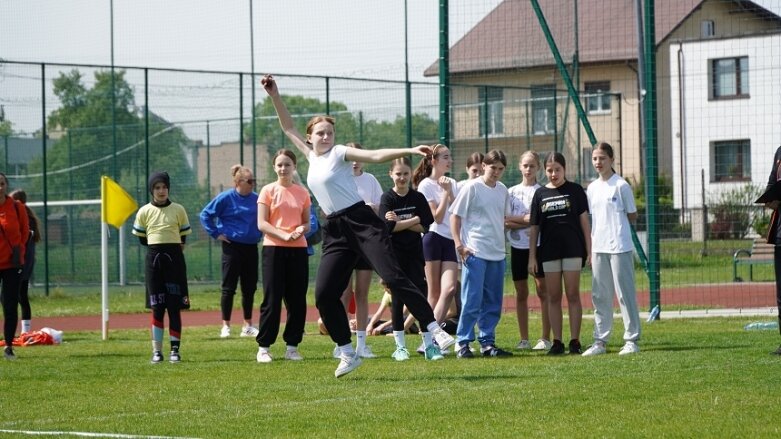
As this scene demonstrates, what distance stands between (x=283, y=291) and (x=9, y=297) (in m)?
3.00

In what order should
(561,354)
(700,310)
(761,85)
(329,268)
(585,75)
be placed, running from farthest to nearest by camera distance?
1. (585,75)
2. (761,85)
3. (700,310)
4. (561,354)
5. (329,268)

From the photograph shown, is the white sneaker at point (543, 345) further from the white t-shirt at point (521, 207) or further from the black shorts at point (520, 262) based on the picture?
the white t-shirt at point (521, 207)

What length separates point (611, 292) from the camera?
1133 cm

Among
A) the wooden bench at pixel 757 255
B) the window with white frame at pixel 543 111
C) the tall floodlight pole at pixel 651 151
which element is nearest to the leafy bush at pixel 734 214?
the wooden bench at pixel 757 255

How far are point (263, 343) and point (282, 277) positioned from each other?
648mm

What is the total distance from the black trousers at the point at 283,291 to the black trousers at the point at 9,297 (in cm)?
273

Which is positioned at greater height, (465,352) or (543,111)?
(543,111)

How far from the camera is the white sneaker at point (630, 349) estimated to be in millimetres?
10906

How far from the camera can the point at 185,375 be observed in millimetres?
10117

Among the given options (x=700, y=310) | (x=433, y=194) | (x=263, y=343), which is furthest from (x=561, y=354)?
(x=700, y=310)

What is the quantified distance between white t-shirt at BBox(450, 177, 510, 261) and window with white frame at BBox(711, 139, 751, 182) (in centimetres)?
1331

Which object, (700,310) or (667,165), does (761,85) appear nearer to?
(700,310)

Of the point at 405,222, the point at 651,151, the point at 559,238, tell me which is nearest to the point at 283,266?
the point at 405,222

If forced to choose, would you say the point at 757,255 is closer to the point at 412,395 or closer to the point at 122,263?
the point at 122,263
